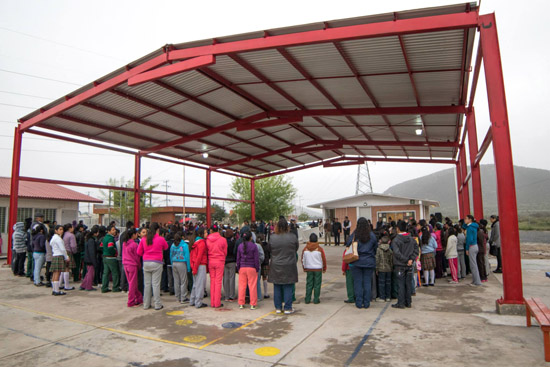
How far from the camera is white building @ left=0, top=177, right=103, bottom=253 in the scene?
65.8 ft

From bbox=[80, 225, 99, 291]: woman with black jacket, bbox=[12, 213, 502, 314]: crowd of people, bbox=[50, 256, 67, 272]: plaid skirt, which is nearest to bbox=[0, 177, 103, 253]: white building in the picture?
bbox=[12, 213, 502, 314]: crowd of people

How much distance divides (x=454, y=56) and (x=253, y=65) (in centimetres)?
509

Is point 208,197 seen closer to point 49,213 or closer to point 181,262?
point 49,213

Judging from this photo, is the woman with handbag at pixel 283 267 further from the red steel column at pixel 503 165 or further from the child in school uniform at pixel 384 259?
the red steel column at pixel 503 165

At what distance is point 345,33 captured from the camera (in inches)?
288

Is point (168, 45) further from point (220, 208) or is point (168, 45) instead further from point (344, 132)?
point (220, 208)

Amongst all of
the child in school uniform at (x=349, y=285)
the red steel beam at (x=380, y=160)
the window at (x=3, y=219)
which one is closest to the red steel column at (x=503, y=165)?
the child in school uniform at (x=349, y=285)

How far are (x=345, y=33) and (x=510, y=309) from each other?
240 inches

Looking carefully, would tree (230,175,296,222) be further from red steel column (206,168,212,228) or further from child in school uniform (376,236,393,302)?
child in school uniform (376,236,393,302)

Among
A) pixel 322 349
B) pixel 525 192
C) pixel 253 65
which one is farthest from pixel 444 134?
pixel 525 192

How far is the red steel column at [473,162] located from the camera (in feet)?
35.3

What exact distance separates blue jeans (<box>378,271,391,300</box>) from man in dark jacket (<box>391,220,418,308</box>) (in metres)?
0.46

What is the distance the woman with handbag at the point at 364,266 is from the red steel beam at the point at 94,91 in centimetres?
635

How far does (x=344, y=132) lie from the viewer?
16.2 m
